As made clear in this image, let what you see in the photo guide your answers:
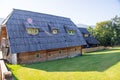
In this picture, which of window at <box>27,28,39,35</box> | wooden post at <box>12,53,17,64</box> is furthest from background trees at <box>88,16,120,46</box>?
wooden post at <box>12,53,17,64</box>

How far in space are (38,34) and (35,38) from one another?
1001mm

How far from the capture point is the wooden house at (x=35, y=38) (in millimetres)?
18344

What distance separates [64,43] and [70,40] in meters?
1.98

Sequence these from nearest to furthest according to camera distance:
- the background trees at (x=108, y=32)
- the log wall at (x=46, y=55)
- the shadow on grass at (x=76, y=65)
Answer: the shadow on grass at (x=76, y=65)
the log wall at (x=46, y=55)
the background trees at (x=108, y=32)

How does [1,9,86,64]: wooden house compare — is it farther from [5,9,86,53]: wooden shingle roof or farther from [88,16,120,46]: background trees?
[88,16,120,46]: background trees

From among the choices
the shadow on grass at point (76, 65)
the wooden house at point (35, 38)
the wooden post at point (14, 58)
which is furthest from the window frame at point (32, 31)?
the shadow on grass at point (76, 65)

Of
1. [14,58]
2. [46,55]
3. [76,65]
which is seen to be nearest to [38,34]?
[46,55]

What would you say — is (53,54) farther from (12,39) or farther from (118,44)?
(118,44)

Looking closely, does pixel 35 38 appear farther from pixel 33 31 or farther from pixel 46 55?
pixel 46 55

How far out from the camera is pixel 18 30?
19.1 m

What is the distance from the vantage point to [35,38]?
2016 centimetres

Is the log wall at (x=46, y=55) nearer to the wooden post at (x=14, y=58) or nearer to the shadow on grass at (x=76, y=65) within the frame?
the wooden post at (x=14, y=58)

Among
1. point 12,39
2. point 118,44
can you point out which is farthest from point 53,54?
point 118,44

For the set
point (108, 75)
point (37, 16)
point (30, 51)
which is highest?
point (37, 16)
